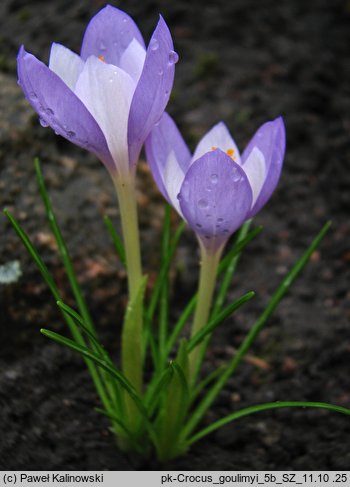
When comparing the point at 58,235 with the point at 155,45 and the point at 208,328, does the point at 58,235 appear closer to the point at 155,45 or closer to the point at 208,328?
the point at 208,328

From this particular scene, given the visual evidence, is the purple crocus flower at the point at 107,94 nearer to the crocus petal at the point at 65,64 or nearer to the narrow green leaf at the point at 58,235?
the crocus petal at the point at 65,64

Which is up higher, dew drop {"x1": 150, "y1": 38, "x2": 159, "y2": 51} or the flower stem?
dew drop {"x1": 150, "y1": 38, "x2": 159, "y2": 51}


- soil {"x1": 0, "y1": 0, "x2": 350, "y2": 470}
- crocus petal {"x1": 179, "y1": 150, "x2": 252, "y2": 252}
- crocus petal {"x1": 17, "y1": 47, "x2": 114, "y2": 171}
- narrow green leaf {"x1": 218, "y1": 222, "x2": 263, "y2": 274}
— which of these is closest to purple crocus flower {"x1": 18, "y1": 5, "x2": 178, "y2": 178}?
crocus petal {"x1": 17, "y1": 47, "x2": 114, "y2": 171}

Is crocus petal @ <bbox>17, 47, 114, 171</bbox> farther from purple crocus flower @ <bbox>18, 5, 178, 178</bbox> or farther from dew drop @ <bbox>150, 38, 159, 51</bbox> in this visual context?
dew drop @ <bbox>150, 38, 159, 51</bbox>

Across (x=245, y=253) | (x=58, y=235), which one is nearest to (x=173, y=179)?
(x=58, y=235)

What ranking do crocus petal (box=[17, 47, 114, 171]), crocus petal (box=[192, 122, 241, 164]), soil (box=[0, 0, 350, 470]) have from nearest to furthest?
crocus petal (box=[17, 47, 114, 171]) < crocus petal (box=[192, 122, 241, 164]) < soil (box=[0, 0, 350, 470])

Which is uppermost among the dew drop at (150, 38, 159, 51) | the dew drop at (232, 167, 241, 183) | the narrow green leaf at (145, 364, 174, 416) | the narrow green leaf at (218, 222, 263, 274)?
the dew drop at (150, 38, 159, 51)
